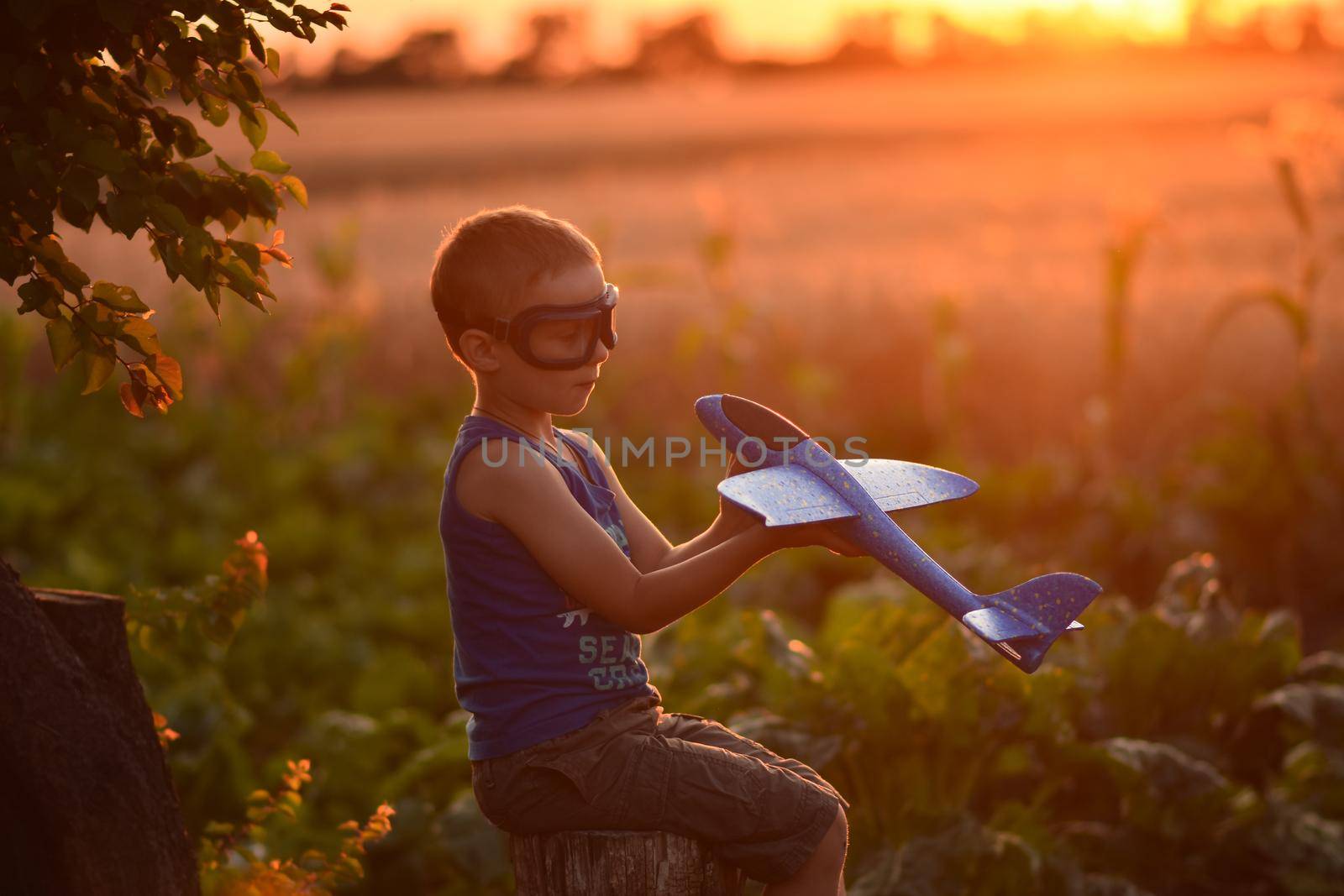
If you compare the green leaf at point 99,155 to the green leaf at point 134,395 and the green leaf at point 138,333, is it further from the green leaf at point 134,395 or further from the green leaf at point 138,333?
the green leaf at point 134,395

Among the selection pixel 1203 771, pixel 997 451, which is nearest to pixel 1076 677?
pixel 1203 771

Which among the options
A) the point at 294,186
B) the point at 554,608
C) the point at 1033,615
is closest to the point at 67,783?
the point at 554,608

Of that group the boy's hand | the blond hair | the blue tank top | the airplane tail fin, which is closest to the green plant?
the blond hair

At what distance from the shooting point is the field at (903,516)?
388cm

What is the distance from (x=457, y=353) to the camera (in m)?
2.74

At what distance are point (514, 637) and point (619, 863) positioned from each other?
1.56 ft

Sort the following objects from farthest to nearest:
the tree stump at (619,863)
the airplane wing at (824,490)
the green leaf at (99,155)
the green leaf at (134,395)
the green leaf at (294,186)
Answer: the green leaf at (294,186), the green leaf at (134,395), the tree stump at (619,863), the green leaf at (99,155), the airplane wing at (824,490)

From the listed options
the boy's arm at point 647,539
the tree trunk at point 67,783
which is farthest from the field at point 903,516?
the boy's arm at point 647,539

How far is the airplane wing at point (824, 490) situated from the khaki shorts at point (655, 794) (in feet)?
1.76

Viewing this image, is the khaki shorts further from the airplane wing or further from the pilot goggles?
the pilot goggles

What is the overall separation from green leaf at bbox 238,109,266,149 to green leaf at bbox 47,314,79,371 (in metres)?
0.52

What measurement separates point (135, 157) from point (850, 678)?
7.19ft

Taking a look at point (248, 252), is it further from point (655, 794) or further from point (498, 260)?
point (655, 794)

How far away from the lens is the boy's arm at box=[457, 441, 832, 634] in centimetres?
250
